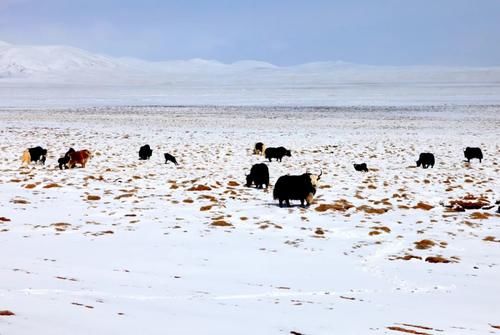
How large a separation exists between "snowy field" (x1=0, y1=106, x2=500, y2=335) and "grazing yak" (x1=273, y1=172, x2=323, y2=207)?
0.97ft

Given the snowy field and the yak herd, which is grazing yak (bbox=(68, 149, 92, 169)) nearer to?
the yak herd

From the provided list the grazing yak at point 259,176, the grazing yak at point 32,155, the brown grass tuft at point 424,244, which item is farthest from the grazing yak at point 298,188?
the grazing yak at point 32,155

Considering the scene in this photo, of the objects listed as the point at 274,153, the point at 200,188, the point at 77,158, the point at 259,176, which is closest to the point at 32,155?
the point at 77,158

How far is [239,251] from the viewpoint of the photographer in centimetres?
757

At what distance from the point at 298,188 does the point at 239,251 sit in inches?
158

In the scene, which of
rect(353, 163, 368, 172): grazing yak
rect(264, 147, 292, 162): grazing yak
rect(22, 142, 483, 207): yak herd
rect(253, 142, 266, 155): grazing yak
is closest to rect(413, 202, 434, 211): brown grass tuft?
rect(22, 142, 483, 207): yak herd

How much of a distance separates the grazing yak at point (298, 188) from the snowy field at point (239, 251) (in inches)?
11.6

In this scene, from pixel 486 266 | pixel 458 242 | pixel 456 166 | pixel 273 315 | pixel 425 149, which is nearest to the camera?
pixel 273 315

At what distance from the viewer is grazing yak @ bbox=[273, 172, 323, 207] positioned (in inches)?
444

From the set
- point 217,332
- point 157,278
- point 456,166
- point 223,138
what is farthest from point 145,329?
point 223,138

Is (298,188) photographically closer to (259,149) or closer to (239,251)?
(239,251)

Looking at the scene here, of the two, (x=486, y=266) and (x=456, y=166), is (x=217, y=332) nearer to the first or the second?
(x=486, y=266)

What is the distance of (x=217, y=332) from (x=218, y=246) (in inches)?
156

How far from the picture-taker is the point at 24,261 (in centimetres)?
605
